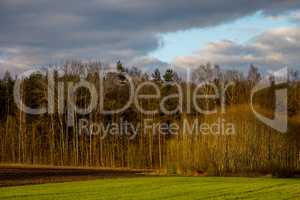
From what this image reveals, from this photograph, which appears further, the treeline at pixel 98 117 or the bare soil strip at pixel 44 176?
the treeline at pixel 98 117

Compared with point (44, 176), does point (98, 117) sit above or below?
above

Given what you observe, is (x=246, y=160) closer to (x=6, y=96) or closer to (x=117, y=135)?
(x=117, y=135)

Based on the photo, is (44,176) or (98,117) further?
(98,117)

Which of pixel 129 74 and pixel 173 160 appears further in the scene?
pixel 129 74

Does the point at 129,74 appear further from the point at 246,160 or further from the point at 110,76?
the point at 246,160

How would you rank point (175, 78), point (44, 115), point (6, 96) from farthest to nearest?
1. point (175, 78)
2. point (6, 96)
3. point (44, 115)

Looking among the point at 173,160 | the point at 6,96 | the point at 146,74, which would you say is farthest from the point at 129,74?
the point at 173,160

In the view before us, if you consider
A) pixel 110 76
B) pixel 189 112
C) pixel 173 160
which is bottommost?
pixel 173 160

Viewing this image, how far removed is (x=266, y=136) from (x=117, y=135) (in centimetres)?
2608

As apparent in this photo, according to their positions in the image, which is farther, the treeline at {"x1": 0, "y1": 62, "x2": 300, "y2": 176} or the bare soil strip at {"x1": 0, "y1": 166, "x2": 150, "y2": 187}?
the treeline at {"x1": 0, "y1": 62, "x2": 300, "y2": 176}

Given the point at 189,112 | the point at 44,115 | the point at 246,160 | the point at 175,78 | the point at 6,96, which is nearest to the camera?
the point at 246,160

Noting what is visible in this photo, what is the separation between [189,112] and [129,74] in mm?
17246

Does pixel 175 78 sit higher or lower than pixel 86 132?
higher

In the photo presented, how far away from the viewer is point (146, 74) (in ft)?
280
